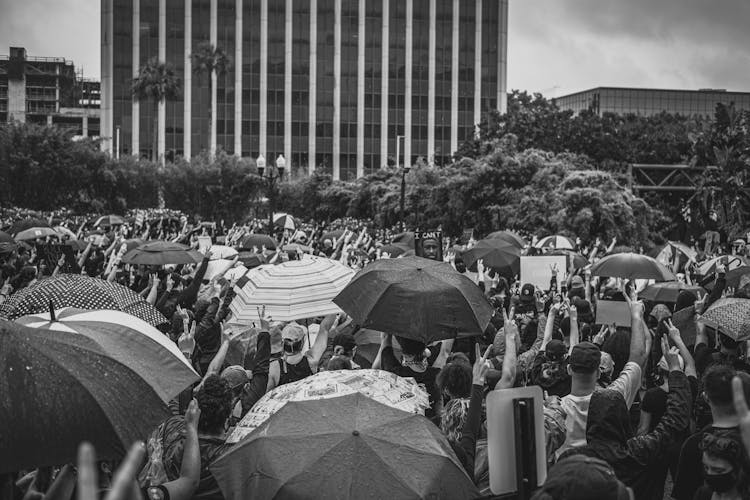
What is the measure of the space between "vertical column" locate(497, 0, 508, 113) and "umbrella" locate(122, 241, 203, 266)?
89433mm

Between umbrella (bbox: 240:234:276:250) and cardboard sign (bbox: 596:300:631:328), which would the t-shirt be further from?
umbrella (bbox: 240:234:276:250)

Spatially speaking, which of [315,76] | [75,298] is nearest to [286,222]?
[75,298]

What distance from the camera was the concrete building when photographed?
132000mm

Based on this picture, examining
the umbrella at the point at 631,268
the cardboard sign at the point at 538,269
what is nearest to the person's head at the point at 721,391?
the umbrella at the point at 631,268

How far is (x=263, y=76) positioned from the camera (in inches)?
3743

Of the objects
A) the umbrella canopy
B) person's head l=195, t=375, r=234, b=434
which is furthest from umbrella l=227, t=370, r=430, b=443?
the umbrella canopy

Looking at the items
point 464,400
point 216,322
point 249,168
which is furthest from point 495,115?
point 464,400

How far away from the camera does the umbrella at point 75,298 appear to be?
6.23 metres

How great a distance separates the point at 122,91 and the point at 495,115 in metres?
56.9

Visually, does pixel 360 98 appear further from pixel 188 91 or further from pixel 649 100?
pixel 649 100

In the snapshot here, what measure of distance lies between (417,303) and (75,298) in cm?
257

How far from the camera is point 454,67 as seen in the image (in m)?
97.8

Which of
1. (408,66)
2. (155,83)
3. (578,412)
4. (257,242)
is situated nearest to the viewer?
(578,412)

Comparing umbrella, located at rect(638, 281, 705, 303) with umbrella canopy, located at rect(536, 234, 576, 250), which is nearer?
umbrella, located at rect(638, 281, 705, 303)
